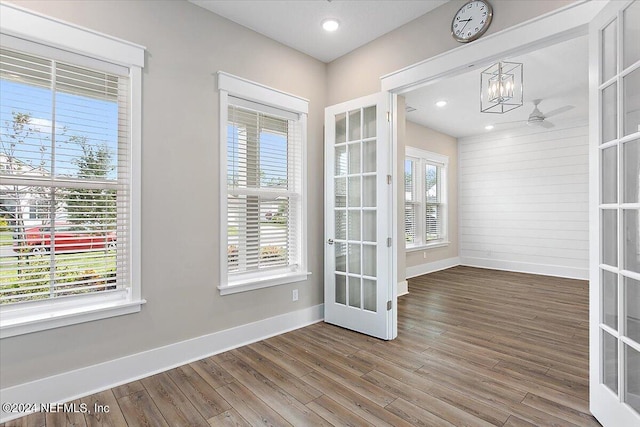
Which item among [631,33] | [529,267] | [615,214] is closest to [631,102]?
[631,33]

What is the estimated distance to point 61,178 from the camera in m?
2.15

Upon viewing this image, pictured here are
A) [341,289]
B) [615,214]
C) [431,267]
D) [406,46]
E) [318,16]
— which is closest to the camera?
[615,214]

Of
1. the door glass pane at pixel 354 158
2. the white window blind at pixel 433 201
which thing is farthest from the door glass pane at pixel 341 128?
the white window blind at pixel 433 201

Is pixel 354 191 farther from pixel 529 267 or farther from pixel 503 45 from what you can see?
pixel 529 267

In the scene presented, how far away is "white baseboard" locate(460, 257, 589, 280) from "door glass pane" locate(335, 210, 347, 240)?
509cm

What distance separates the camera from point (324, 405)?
207 centimetres

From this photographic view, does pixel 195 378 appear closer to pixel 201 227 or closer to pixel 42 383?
pixel 42 383

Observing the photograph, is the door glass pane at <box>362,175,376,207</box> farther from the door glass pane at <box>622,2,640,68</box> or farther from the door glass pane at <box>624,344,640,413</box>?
the door glass pane at <box>624,344,640,413</box>

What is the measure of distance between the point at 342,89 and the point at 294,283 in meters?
2.21

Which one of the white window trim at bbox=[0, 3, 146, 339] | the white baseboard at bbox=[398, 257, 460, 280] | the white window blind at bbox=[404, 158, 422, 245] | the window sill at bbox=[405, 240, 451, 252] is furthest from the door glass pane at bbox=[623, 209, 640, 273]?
the white window blind at bbox=[404, 158, 422, 245]

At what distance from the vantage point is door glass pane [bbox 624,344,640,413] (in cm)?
163

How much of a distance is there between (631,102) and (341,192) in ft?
7.61

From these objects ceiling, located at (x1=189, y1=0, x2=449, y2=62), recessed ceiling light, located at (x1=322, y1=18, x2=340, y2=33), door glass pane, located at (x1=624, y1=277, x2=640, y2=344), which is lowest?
door glass pane, located at (x1=624, y1=277, x2=640, y2=344)

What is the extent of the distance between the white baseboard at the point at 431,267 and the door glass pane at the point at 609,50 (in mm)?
4618
